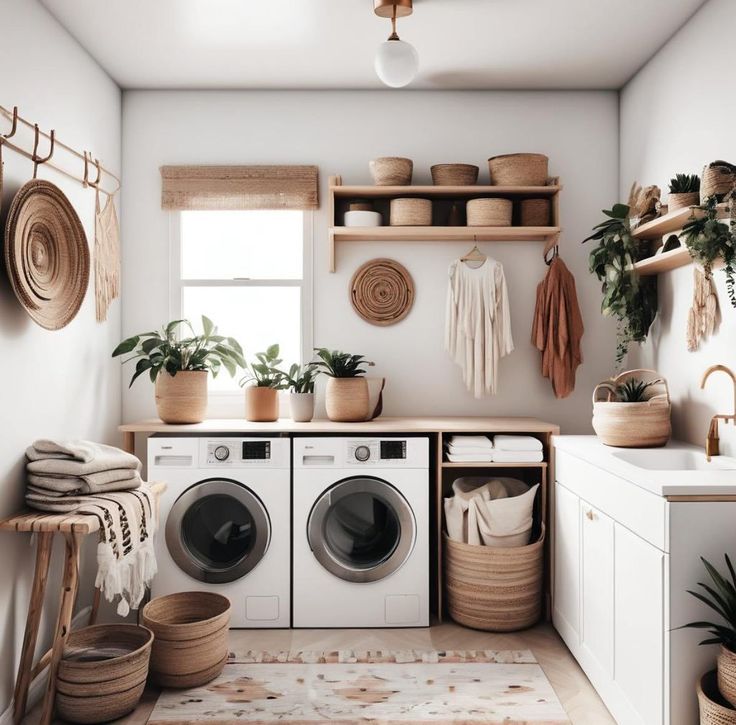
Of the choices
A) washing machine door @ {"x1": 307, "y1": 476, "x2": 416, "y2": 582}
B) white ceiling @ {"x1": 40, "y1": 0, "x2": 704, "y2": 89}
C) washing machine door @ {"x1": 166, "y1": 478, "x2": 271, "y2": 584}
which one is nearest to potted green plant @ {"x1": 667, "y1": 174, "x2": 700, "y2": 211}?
white ceiling @ {"x1": 40, "y1": 0, "x2": 704, "y2": 89}

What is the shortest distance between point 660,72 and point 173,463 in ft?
9.38

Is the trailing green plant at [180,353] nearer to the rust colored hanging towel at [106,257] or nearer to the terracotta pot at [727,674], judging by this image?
the rust colored hanging towel at [106,257]

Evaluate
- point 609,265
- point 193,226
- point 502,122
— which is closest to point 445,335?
point 609,265

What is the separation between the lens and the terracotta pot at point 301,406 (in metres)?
3.45

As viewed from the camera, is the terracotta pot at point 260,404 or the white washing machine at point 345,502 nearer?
the white washing machine at point 345,502

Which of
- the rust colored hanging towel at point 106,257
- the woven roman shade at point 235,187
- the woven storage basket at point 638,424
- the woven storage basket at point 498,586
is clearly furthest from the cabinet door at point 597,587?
the rust colored hanging towel at point 106,257

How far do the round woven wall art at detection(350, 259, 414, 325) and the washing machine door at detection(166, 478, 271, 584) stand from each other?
114 cm

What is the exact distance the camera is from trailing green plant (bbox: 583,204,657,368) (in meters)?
3.09

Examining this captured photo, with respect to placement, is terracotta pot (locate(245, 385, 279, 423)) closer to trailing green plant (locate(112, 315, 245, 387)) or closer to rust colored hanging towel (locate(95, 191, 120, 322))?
trailing green plant (locate(112, 315, 245, 387))

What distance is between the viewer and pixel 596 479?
2600mm

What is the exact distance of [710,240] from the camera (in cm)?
237

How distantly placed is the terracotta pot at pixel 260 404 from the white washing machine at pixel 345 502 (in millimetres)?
280

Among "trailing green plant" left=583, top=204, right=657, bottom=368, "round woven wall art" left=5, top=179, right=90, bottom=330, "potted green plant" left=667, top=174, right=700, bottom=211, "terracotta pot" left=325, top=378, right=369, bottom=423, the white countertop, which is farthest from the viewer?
"terracotta pot" left=325, top=378, right=369, bottom=423

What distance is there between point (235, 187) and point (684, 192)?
2.17m
